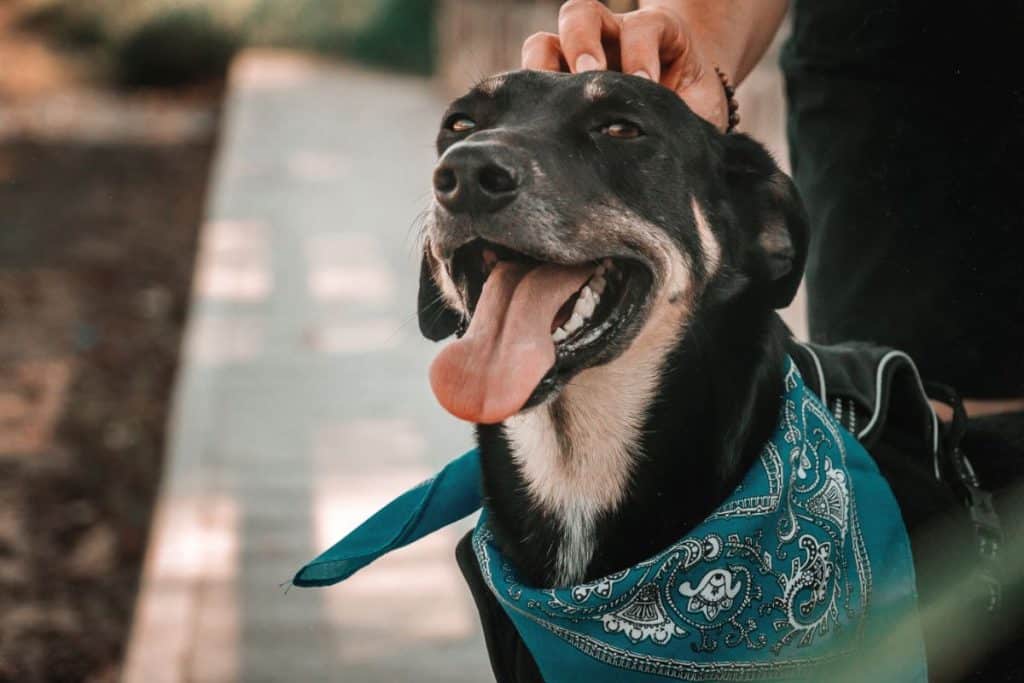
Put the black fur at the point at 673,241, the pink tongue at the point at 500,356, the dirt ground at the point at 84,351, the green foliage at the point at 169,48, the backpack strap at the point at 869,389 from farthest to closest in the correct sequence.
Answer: the green foliage at the point at 169,48 → the dirt ground at the point at 84,351 → the backpack strap at the point at 869,389 → the black fur at the point at 673,241 → the pink tongue at the point at 500,356

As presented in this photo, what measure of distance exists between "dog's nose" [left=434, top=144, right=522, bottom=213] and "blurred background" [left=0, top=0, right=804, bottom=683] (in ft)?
2.49

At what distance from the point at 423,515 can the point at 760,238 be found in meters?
0.81

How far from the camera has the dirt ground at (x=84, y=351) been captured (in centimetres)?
389

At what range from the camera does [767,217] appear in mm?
2312

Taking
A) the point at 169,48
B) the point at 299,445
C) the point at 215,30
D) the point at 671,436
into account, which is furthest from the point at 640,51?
the point at 215,30

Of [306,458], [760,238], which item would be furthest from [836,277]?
[306,458]

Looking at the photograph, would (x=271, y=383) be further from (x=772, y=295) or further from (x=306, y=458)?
(x=772, y=295)

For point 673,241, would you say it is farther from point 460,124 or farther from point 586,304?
point 460,124

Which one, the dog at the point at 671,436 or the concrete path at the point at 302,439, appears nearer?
the dog at the point at 671,436

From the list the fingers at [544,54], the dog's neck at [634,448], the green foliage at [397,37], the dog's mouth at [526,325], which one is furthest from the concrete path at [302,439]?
the green foliage at [397,37]

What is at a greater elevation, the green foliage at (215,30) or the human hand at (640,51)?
the human hand at (640,51)

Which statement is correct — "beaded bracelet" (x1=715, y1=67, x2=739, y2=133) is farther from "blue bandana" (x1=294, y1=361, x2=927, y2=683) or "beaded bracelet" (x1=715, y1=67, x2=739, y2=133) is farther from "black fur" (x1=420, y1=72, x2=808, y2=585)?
"blue bandana" (x1=294, y1=361, x2=927, y2=683)

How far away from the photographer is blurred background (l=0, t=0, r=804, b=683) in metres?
3.59

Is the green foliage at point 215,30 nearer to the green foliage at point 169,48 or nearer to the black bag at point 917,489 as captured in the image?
the green foliage at point 169,48
